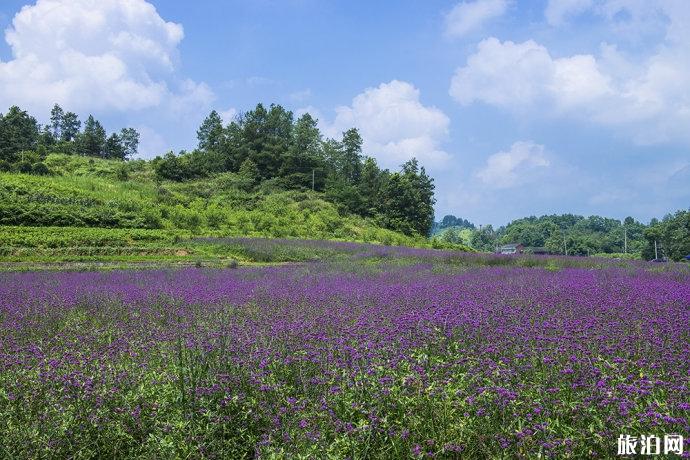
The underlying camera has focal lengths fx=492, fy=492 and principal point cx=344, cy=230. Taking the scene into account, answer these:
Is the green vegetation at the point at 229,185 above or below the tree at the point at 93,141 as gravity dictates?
below

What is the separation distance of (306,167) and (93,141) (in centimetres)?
3594

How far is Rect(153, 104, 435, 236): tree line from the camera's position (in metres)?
54.4

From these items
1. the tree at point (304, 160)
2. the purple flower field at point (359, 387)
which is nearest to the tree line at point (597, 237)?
the tree at point (304, 160)

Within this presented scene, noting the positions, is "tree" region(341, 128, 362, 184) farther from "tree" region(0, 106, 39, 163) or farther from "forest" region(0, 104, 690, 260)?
"tree" region(0, 106, 39, 163)

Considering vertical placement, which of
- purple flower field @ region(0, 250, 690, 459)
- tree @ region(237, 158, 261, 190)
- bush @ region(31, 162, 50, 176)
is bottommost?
purple flower field @ region(0, 250, 690, 459)

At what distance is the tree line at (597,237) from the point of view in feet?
243

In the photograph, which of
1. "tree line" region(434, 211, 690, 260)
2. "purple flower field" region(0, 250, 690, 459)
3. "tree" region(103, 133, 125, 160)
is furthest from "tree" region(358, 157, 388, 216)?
"purple flower field" region(0, 250, 690, 459)

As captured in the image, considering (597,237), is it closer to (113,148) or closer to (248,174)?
(248,174)

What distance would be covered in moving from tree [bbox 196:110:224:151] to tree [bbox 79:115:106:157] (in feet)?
51.3

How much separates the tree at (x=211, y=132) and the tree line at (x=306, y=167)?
21 cm

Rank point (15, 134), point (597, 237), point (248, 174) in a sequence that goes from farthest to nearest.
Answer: point (597, 237) < point (15, 134) < point (248, 174)

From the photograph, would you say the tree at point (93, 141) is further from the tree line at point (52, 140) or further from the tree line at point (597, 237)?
the tree line at point (597, 237)

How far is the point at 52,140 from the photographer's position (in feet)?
247

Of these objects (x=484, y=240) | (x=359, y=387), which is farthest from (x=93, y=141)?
(x=484, y=240)
